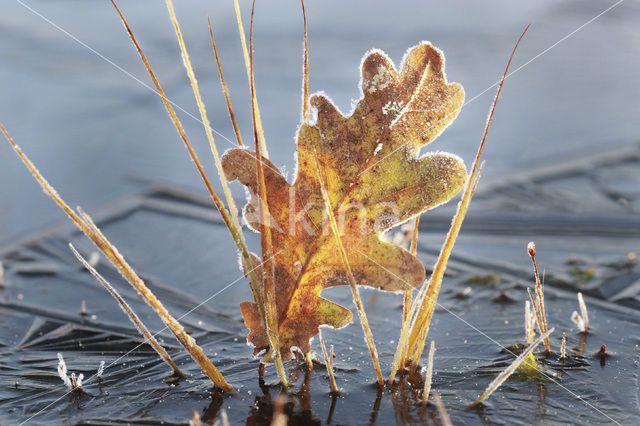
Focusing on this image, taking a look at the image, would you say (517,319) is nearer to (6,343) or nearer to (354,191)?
(354,191)

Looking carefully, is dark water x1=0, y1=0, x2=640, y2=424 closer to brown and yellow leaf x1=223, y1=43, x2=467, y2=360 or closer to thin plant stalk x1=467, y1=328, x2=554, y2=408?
thin plant stalk x1=467, y1=328, x2=554, y2=408

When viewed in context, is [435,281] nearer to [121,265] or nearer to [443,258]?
[443,258]

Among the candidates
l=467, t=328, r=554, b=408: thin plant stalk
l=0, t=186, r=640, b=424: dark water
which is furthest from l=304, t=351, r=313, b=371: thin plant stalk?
l=467, t=328, r=554, b=408: thin plant stalk

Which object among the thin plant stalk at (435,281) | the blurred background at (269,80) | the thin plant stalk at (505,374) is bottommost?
the thin plant stalk at (505,374)

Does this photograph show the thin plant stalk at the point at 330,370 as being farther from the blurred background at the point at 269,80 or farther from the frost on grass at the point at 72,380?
the blurred background at the point at 269,80

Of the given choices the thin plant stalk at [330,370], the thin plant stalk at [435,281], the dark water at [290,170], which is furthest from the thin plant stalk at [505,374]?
the thin plant stalk at [330,370]

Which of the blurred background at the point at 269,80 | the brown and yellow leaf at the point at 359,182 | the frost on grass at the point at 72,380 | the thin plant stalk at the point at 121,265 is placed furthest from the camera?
the blurred background at the point at 269,80

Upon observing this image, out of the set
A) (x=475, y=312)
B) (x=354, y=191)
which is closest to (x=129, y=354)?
(x=354, y=191)
